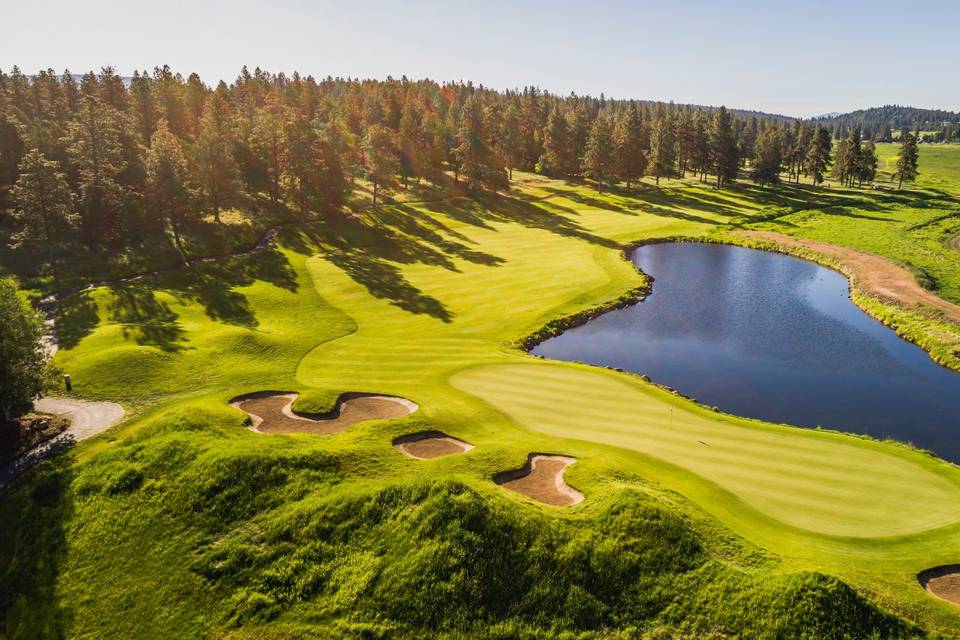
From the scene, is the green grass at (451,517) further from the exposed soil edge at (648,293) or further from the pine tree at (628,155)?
the pine tree at (628,155)

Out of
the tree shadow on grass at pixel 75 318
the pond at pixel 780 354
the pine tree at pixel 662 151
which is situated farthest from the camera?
the pine tree at pixel 662 151

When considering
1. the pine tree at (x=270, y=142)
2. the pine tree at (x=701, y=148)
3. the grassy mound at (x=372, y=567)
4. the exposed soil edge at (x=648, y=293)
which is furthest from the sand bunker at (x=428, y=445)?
the pine tree at (x=701, y=148)

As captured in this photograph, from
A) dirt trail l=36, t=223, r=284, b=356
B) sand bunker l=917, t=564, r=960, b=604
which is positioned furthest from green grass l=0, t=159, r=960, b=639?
dirt trail l=36, t=223, r=284, b=356

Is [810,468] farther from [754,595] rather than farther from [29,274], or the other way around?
[29,274]

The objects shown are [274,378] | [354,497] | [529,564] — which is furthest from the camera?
[274,378]

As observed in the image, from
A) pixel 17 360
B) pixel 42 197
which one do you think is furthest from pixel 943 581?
pixel 42 197

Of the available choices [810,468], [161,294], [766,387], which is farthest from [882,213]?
[161,294]
